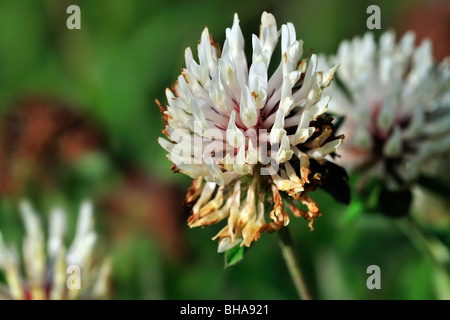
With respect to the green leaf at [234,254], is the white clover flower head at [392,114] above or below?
above

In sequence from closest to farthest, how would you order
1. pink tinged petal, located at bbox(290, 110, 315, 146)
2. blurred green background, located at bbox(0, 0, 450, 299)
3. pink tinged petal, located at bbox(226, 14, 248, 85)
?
pink tinged petal, located at bbox(290, 110, 315, 146)
pink tinged petal, located at bbox(226, 14, 248, 85)
blurred green background, located at bbox(0, 0, 450, 299)

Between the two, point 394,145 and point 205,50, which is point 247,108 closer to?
point 205,50

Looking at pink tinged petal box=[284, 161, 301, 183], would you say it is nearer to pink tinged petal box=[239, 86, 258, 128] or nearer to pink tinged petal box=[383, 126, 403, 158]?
pink tinged petal box=[239, 86, 258, 128]

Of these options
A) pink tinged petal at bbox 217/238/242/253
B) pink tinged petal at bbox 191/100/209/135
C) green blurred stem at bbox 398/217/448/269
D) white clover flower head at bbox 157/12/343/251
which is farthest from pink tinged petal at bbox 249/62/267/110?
green blurred stem at bbox 398/217/448/269

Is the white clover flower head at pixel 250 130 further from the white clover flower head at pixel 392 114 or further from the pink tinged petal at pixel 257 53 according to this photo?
the white clover flower head at pixel 392 114

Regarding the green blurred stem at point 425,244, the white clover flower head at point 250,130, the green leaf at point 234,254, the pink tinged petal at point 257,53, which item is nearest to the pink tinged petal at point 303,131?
the white clover flower head at point 250,130

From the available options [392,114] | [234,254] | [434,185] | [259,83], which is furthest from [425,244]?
[259,83]
